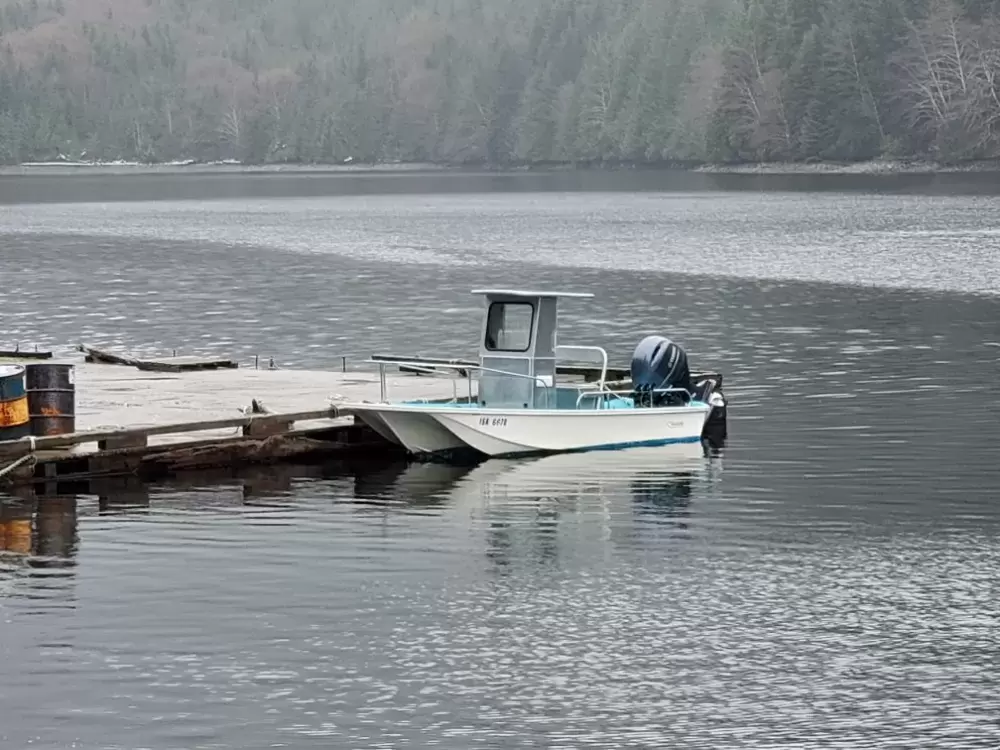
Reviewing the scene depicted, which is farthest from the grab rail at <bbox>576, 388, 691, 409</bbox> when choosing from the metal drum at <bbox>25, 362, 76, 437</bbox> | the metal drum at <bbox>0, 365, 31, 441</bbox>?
the metal drum at <bbox>0, 365, 31, 441</bbox>

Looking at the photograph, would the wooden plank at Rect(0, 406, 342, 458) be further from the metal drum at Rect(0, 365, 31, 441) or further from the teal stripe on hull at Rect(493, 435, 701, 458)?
the teal stripe on hull at Rect(493, 435, 701, 458)

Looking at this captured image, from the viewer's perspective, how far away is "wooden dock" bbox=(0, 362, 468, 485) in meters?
33.2

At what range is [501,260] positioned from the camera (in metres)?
104

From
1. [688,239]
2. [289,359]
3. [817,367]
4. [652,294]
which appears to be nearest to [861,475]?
[817,367]

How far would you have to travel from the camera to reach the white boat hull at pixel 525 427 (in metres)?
36.0

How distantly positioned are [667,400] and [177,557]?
1330 centimetres

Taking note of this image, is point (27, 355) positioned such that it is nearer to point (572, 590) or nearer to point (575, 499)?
point (575, 499)

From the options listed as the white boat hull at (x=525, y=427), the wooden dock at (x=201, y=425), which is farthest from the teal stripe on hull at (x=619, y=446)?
the wooden dock at (x=201, y=425)

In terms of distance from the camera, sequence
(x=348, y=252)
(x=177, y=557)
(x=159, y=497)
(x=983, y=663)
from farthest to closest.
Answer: (x=348, y=252)
(x=159, y=497)
(x=177, y=557)
(x=983, y=663)

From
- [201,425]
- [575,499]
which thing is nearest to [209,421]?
[201,425]

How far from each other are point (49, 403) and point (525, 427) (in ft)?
27.2

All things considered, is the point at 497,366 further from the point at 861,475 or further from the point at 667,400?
the point at 861,475

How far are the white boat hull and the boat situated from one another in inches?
0.7

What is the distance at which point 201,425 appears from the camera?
3434 cm
